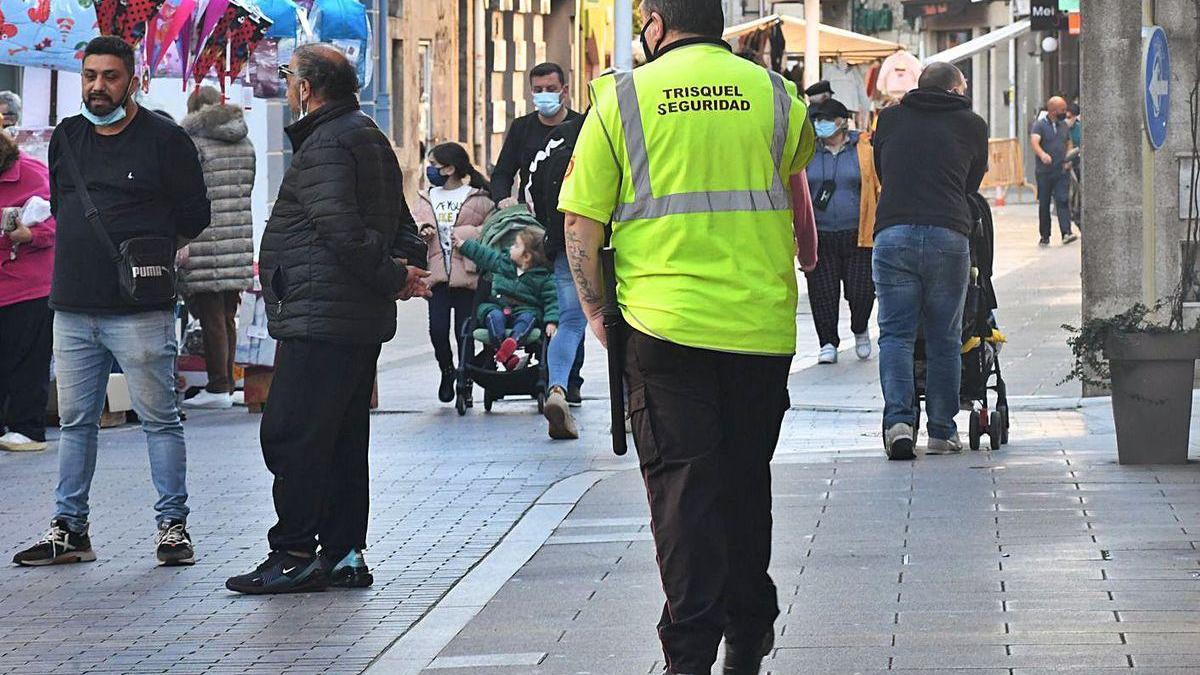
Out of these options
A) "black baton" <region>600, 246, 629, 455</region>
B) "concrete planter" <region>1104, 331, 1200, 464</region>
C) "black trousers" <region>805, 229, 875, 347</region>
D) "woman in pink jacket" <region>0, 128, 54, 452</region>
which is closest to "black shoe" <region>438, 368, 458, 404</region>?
"woman in pink jacket" <region>0, 128, 54, 452</region>

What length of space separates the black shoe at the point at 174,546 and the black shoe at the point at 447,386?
599 centimetres

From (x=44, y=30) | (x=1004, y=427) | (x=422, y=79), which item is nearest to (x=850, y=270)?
(x=1004, y=427)

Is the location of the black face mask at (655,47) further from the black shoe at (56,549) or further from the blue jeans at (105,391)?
the black shoe at (56,549)

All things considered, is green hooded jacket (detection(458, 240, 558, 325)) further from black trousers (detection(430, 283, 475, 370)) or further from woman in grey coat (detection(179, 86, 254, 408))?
woman in grey coat (detection(179, 86, 254, 408))

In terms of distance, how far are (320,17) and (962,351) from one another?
23.5ft

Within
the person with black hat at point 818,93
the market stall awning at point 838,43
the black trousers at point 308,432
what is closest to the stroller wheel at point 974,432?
the black trousers at point 308,432

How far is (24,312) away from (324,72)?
5108mm

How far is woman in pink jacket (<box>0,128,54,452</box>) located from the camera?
12.7 meters

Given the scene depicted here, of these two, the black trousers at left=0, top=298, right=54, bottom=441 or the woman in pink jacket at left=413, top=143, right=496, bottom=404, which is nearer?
the black trousers at left=0, top=298, right=54, bottom=441

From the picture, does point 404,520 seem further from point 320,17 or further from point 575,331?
point 320,17

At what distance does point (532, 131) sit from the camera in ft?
47.5

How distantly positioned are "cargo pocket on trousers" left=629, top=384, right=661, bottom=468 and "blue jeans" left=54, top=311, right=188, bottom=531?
3.31 meters

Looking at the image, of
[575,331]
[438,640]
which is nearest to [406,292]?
[438,640]

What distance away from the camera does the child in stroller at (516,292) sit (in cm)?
1409
